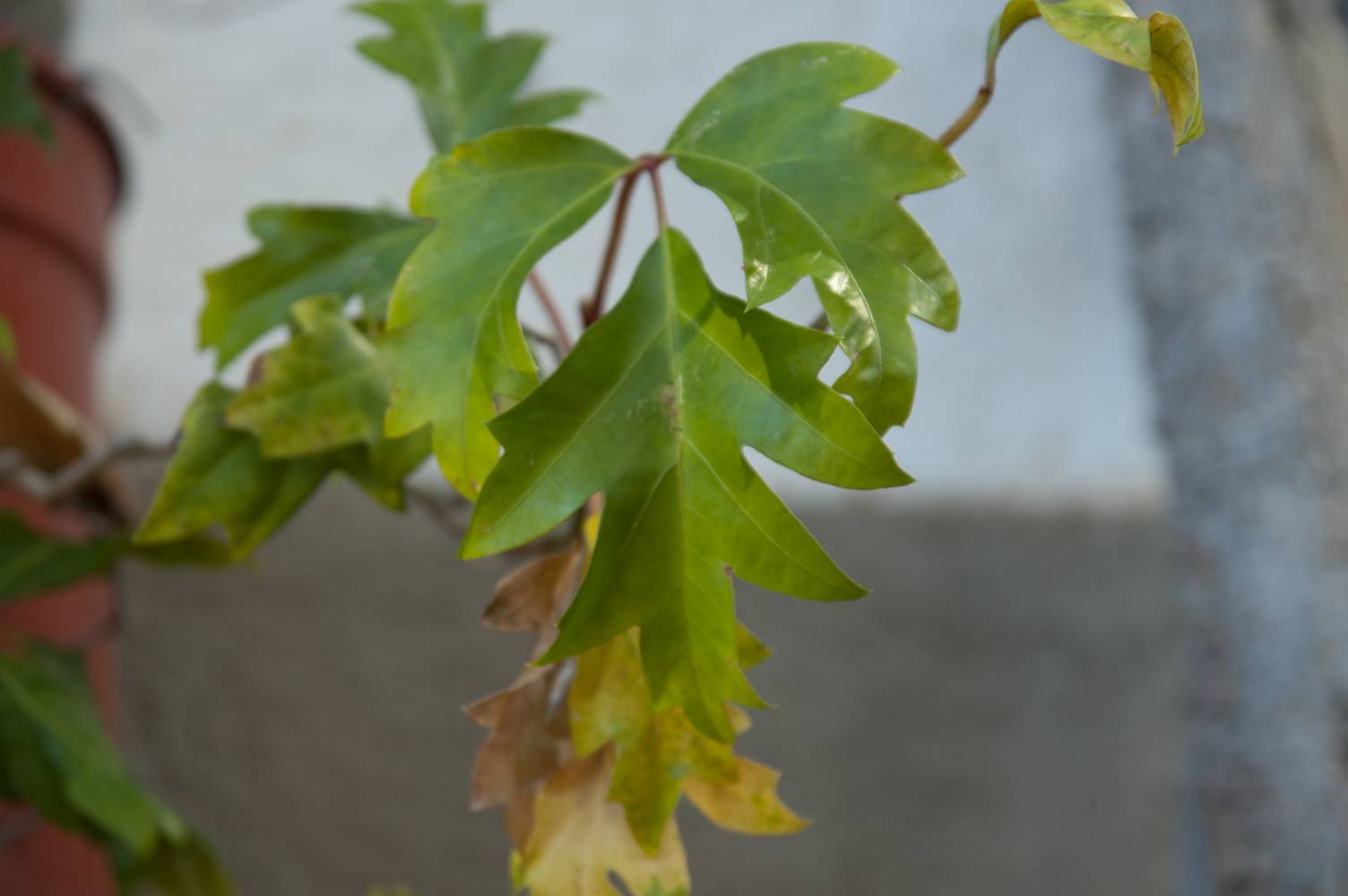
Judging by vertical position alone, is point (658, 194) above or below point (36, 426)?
above

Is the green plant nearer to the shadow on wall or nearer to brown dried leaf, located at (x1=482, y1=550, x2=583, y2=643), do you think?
brown dried leaf, located at (x1=482, y1=550, x2=583, y2=643)

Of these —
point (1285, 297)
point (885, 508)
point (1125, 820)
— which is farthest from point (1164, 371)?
point (1125, 820)

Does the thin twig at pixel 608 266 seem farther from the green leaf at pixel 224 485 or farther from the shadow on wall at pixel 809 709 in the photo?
the shadow on wall at pixel 809 709

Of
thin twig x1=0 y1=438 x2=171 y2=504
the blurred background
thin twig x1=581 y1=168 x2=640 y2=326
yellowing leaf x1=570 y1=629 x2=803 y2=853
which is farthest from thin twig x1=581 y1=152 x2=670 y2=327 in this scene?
the blurred background

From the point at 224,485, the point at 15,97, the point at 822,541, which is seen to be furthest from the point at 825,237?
the point at 822,541

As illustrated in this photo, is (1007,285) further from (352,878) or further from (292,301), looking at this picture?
(292,301)

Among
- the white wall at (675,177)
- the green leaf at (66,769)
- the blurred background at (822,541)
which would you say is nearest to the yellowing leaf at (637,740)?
the green leaf at (66,769)

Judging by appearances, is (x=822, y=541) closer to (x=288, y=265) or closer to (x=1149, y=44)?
(x=288, y=265)
